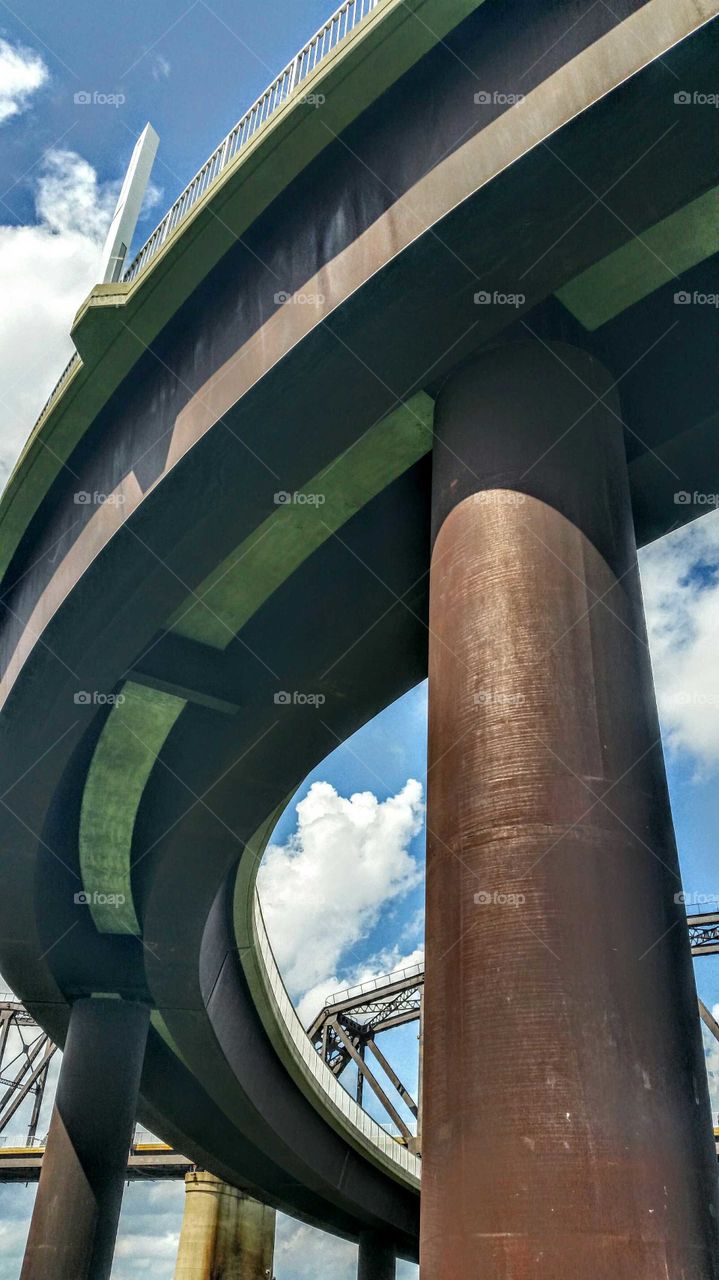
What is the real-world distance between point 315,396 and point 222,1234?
38.7m

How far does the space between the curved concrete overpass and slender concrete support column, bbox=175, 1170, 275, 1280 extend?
25.4 m

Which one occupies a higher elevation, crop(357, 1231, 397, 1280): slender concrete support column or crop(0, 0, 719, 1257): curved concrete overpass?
crop(0, 0, 719, 1257): curved concrete overpass

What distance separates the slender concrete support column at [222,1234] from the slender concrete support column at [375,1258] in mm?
4028

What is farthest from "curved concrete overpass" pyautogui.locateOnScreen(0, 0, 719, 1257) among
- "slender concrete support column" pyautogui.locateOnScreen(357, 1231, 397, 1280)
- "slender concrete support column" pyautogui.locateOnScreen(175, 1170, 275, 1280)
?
"slender concrete support column" pyautogui.locateOnScreen(357, 1231, 397, 1280)

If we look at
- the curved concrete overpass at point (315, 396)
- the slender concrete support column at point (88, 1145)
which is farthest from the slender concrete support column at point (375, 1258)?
the curved concrete overpass at point (315, 396)

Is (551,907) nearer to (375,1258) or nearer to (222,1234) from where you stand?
(222,1234)

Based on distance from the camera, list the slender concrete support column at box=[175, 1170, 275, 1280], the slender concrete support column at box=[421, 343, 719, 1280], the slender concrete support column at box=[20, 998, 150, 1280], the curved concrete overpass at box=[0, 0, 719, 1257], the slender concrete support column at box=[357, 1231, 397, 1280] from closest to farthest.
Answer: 1. the slender concrete support column at box=[421, 343, 719, 1280]
2. the curved concrete overpass at box=[0, 0, 719, 1257]
3. the slender concrete support column at box=[20, 998, 150, 1280]
4. the slender concrete support column at box=[175, 1170, 275, 1280]
5. the slender concrete support column at box=[357, 1231, 397, 1280]

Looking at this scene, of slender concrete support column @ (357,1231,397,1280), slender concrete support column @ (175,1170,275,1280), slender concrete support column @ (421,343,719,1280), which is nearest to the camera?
slender concrete support column @ (421,343,719,1280)

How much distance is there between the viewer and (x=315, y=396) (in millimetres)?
9312

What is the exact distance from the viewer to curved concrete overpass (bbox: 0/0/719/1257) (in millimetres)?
7621

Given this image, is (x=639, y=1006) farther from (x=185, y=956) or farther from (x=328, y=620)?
(x=185, y=956)

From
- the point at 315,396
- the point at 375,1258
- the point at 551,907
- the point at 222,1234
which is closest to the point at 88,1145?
the point at 315,396

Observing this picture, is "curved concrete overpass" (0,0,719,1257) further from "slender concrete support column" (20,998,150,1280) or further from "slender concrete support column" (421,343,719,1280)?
"slender concrete support column" (20,998,150,1280)

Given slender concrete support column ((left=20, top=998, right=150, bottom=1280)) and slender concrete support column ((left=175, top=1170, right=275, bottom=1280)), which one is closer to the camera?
slender concrete support column ((left=20, top=998, right=150, bottom=1280))
